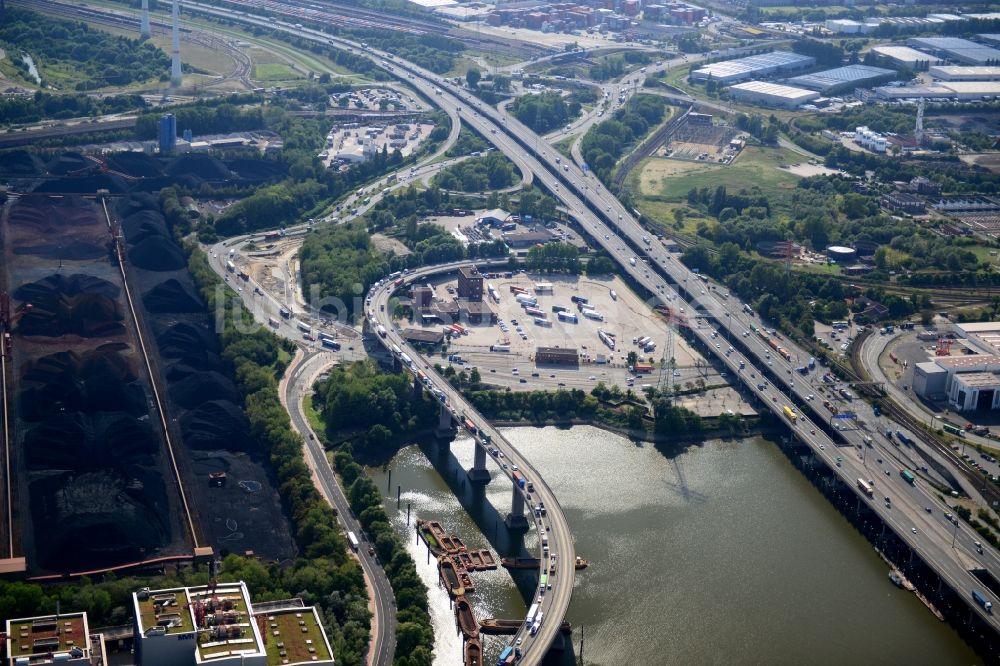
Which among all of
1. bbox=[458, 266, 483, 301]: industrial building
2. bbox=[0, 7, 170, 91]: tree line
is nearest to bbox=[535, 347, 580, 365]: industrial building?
bbox=[458, 266, 483, 301]: industrial building

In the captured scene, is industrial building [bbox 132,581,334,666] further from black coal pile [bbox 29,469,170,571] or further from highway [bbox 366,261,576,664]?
highway [bbox 366,261,576,664]

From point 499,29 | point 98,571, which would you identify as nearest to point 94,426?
point 98,571

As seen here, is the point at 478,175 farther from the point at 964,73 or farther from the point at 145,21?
the point at 964,73

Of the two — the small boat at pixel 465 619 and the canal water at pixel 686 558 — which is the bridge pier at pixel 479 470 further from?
the small boat at pixel 465 619

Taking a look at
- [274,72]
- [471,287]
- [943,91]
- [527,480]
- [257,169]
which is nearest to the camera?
[527,480]

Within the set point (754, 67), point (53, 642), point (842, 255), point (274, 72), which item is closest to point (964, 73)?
point (754, 67)

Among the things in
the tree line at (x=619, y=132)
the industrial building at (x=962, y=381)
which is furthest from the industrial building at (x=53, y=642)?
the tree line at (x=619, y=132)
